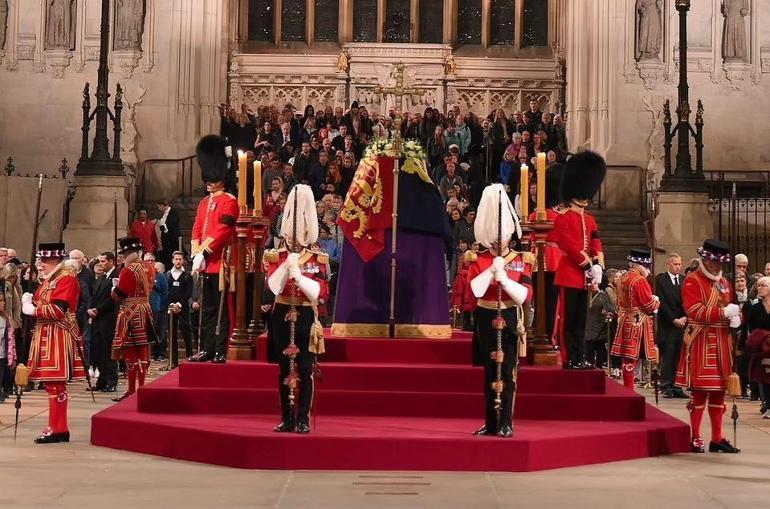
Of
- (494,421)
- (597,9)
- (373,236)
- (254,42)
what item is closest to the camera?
(494,421)

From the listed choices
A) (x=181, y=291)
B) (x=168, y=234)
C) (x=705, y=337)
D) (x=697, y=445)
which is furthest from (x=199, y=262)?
(x=168, y=234)

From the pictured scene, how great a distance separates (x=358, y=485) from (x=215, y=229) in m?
4.10

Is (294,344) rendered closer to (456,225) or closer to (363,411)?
(363,411)

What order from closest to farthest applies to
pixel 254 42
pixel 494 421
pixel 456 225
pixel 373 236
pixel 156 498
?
pixel 156 498, pixel 494 421, pixel 373 236, pixel 456 225, pixel 254 42

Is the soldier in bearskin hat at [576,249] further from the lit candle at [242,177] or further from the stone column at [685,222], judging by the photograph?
the stone column at [685,222]

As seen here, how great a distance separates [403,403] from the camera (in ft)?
42.9

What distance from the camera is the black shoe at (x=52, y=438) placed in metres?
13.1

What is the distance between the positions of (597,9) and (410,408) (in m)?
18.9

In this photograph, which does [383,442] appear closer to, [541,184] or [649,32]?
[541,184]

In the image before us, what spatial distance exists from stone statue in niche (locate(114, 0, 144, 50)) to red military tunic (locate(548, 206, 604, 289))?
1805 cm

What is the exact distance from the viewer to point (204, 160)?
1480cm

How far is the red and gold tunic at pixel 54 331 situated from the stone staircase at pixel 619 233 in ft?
44.2

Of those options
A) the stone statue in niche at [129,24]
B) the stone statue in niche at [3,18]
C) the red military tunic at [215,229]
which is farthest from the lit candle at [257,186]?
the stone statue in niche at [3,18]

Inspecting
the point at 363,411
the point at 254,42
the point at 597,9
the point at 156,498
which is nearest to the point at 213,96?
the point at 254,42
